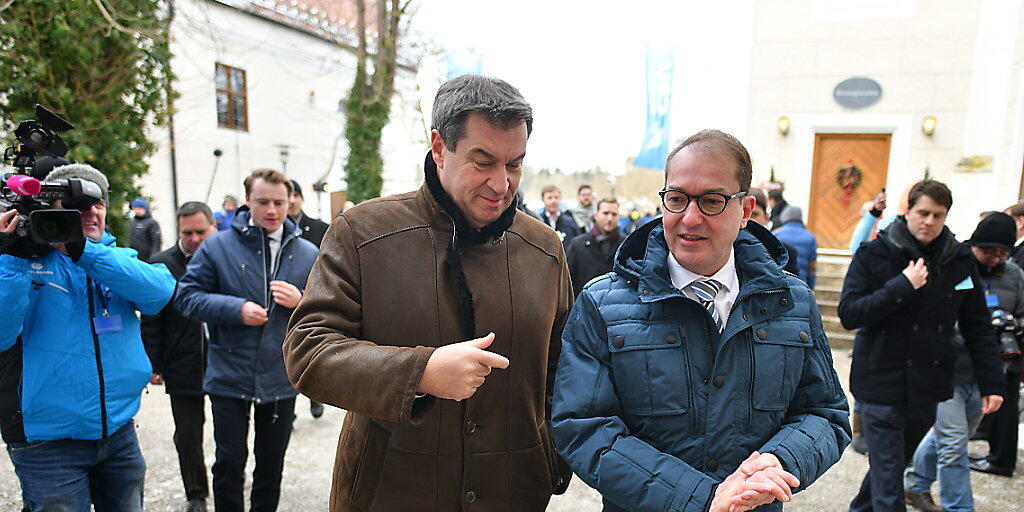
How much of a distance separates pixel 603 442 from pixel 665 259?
535 millimetres

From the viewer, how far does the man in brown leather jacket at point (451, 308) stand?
1483 mm

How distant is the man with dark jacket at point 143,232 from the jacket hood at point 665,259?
351 inches

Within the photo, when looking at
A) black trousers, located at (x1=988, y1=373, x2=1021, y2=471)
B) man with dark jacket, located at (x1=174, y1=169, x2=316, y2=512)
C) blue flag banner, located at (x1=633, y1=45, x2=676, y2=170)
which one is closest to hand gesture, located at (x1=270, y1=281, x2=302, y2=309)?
man with dark jacket, located at (x1=174, y1=169, x2=316, y2=512)

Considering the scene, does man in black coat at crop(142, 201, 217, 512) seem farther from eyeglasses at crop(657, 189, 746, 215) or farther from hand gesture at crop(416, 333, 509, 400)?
eyeglasses at crop(657, 189, 746, 215)

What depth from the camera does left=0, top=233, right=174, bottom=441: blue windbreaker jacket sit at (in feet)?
7.00

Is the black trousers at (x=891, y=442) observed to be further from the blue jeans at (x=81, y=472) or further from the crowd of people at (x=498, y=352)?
the blue jeans at (x=81, y=472)

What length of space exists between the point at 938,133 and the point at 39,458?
12174 millimetres

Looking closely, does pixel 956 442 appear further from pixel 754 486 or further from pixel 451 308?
pixel 451 308

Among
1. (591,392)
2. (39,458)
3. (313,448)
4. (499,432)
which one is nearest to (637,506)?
(591,392)

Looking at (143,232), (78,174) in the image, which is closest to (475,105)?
(78,174)

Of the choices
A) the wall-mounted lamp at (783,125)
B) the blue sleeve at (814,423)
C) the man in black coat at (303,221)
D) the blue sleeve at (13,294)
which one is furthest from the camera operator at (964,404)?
the wall-mounted lamp at (783,125)

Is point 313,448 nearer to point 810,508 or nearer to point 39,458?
point 39,458

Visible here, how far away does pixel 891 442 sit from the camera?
303 cm

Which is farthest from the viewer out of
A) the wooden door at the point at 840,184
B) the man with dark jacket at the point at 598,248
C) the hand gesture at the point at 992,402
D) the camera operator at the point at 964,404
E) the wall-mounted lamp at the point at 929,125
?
the wooden door at the point at 840,184
